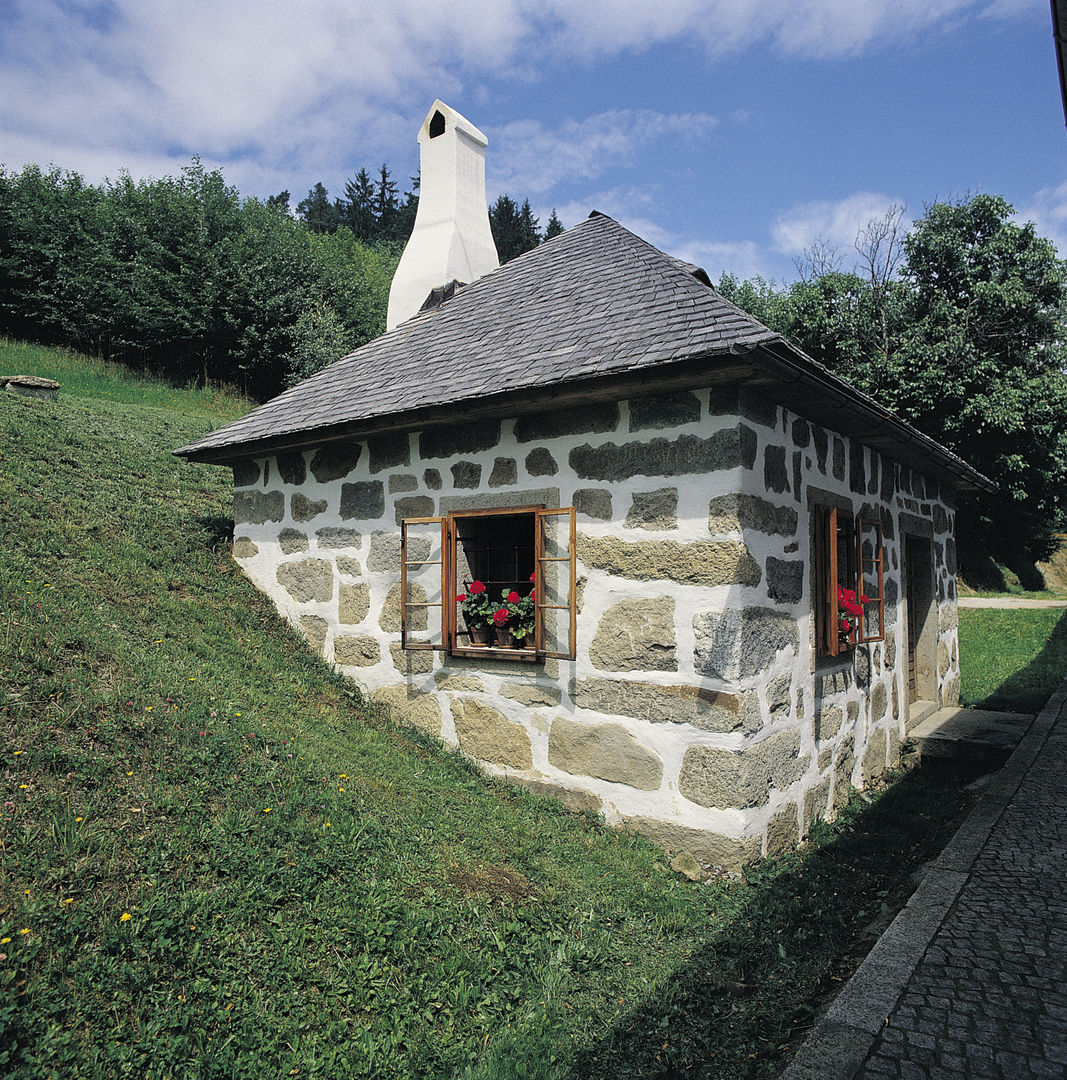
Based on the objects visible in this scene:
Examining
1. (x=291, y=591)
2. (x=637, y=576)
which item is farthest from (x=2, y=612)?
(x=637, y=576)

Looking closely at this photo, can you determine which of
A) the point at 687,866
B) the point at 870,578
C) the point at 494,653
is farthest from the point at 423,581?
the point at 870,578

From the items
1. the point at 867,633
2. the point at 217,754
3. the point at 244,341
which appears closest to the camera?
the point at 217,754

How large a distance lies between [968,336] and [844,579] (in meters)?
14.1

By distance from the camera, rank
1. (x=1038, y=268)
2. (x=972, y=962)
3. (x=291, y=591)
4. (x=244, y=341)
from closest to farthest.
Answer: (x=972, y=962), (x=291, y=591), (x=1038, y=268), (x=244, y=341)

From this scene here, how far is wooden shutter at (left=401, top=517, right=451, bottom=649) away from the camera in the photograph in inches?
213

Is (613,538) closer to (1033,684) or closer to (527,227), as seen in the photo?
(1033,684)

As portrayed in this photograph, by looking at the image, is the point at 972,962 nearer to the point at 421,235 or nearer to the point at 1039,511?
the point at 421,235

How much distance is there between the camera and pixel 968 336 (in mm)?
16969

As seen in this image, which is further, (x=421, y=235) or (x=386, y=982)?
(x=421, y=235)

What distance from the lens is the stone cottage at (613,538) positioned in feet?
13.9

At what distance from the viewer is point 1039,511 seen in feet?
63.3

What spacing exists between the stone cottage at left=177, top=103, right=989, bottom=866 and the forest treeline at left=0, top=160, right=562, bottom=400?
15141mm

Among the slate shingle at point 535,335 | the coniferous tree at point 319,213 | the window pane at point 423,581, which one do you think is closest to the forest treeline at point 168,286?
the slate shingle at point 535,335

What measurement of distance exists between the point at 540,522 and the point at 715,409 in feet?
4.21
